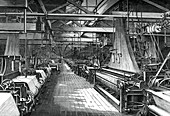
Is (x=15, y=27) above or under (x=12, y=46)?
above

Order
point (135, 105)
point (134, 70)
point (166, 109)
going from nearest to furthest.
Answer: point (166, 109) < point (135, 105) < point (134, 70)

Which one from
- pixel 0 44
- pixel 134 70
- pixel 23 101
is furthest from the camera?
pixel 0 44

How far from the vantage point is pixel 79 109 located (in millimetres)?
5016

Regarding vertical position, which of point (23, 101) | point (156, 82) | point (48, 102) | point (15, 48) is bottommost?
point (48, 102)

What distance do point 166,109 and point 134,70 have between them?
8.64 feet

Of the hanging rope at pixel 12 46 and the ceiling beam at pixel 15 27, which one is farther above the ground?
the ceiling beam at pixel 15 27

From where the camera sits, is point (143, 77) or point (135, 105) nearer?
point (143, 77)

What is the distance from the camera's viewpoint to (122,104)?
187 inches

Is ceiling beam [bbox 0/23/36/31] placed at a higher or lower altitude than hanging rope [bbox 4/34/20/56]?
higher

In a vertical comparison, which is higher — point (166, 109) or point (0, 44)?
point (0, 44)

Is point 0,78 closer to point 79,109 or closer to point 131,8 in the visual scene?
point 79,109

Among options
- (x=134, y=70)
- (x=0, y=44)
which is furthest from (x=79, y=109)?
(x=0, y=44)

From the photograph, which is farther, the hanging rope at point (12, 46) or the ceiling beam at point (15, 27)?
the hanging rope at point (12, 46)

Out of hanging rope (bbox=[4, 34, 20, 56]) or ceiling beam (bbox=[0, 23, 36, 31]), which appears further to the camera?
hanging rope (bbox=[4, 34, 20, 56])
